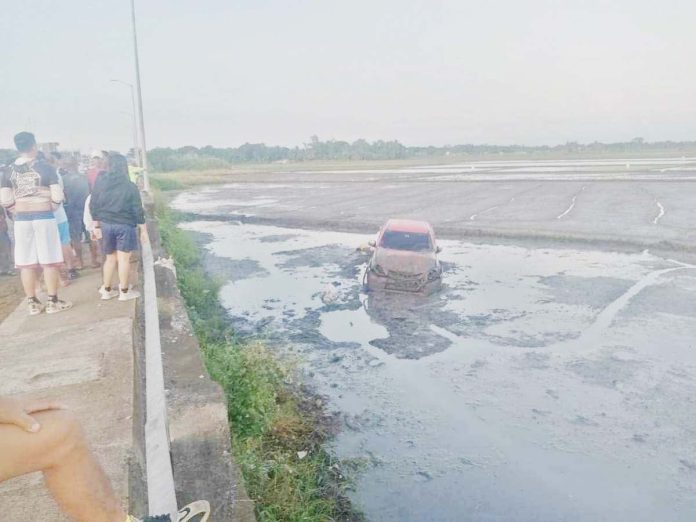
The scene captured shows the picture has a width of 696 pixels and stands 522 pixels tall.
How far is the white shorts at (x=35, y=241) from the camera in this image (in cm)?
667

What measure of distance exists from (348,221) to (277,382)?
18.0 meters

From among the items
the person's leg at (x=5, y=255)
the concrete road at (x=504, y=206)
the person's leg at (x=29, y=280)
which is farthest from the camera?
the concrete road at (x=504, y=206)

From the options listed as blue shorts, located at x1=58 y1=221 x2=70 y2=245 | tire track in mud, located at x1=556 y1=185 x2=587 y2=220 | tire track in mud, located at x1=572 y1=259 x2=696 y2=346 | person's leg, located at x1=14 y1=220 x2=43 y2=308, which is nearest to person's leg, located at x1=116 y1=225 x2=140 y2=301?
person's leg, located at x1=14 y1=220 x2=43 y2=308

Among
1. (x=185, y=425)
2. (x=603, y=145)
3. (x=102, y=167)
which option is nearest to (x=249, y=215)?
(x=102, y=167)

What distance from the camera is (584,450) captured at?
6688 millimetres

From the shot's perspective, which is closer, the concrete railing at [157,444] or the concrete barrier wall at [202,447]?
the concrete railing at [157,444]

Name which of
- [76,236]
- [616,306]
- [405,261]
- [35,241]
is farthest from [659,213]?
[35,241]

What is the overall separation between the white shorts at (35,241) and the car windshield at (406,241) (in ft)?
27.7

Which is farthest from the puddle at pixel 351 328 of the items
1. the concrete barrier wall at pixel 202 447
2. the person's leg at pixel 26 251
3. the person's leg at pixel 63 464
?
the person's leg at pixel 63 464

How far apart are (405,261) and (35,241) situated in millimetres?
8289

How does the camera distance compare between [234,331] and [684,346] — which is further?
[234,331]

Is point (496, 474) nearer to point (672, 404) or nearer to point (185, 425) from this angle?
point (672, 404)

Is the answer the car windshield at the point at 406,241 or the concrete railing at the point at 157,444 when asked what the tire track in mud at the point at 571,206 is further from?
the concrete railing at the point at 157,444

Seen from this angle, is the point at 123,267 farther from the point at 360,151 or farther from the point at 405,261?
the point at 360,151
